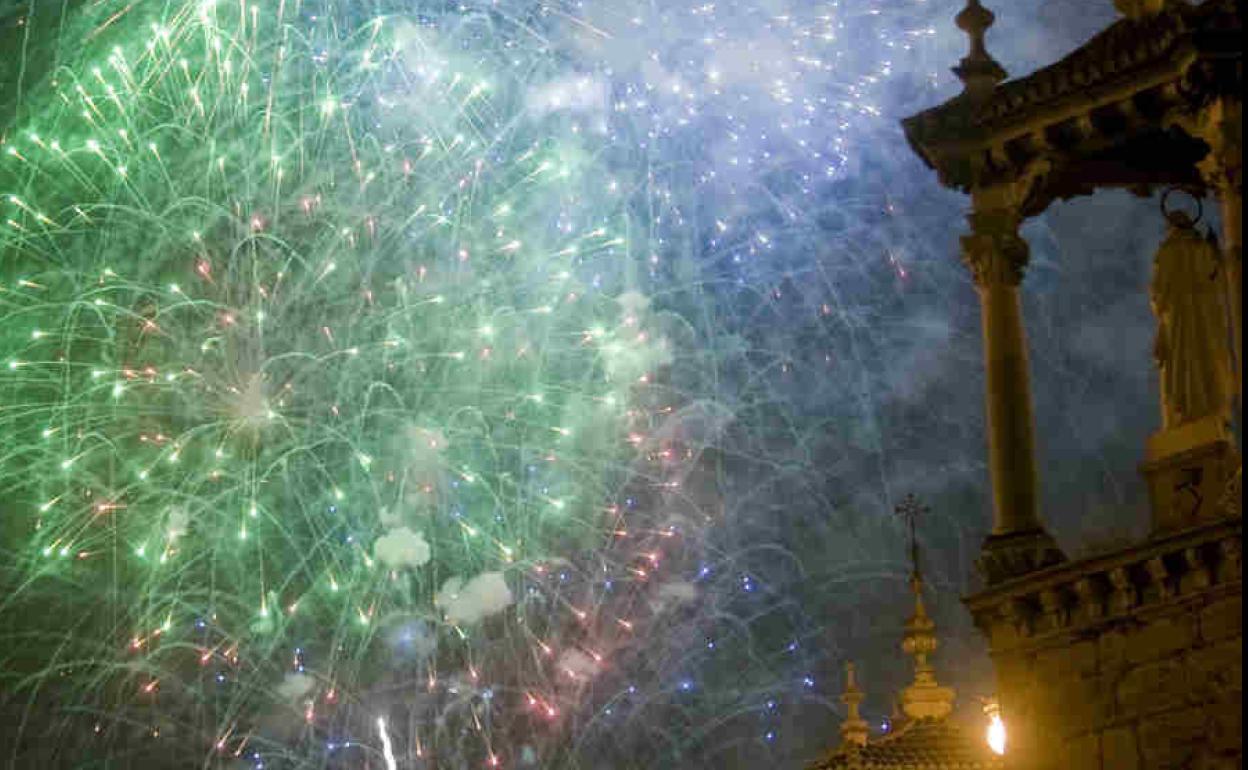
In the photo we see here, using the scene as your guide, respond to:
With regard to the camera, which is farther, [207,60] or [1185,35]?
[207,60]

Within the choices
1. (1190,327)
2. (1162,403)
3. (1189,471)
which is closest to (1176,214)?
(1190,327)

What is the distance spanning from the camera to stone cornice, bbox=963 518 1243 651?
62.5 ft

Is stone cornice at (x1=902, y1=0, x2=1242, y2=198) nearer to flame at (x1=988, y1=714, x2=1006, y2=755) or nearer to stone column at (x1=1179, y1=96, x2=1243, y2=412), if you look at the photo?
stone column at (x1=1179, y1=96, x2=1243, y2=412)

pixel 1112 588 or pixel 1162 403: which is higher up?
pixel 1162 403

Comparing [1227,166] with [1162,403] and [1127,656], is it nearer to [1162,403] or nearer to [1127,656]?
[1162,403]

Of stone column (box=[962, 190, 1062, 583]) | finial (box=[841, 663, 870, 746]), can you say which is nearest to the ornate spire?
finial (box=[841, 663, 870, 746])

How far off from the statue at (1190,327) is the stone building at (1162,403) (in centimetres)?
2

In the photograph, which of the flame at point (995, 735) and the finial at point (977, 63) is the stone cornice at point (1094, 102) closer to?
the finial at point (977, 63)

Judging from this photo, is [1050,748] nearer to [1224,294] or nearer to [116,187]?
[1224,294]

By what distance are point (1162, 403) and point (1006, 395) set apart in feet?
5.05

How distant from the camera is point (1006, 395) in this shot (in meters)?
21.7

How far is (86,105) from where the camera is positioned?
3372 cm

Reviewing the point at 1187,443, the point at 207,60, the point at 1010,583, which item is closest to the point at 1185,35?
the point at 1187,443

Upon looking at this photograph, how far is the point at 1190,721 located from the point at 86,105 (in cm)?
2138
